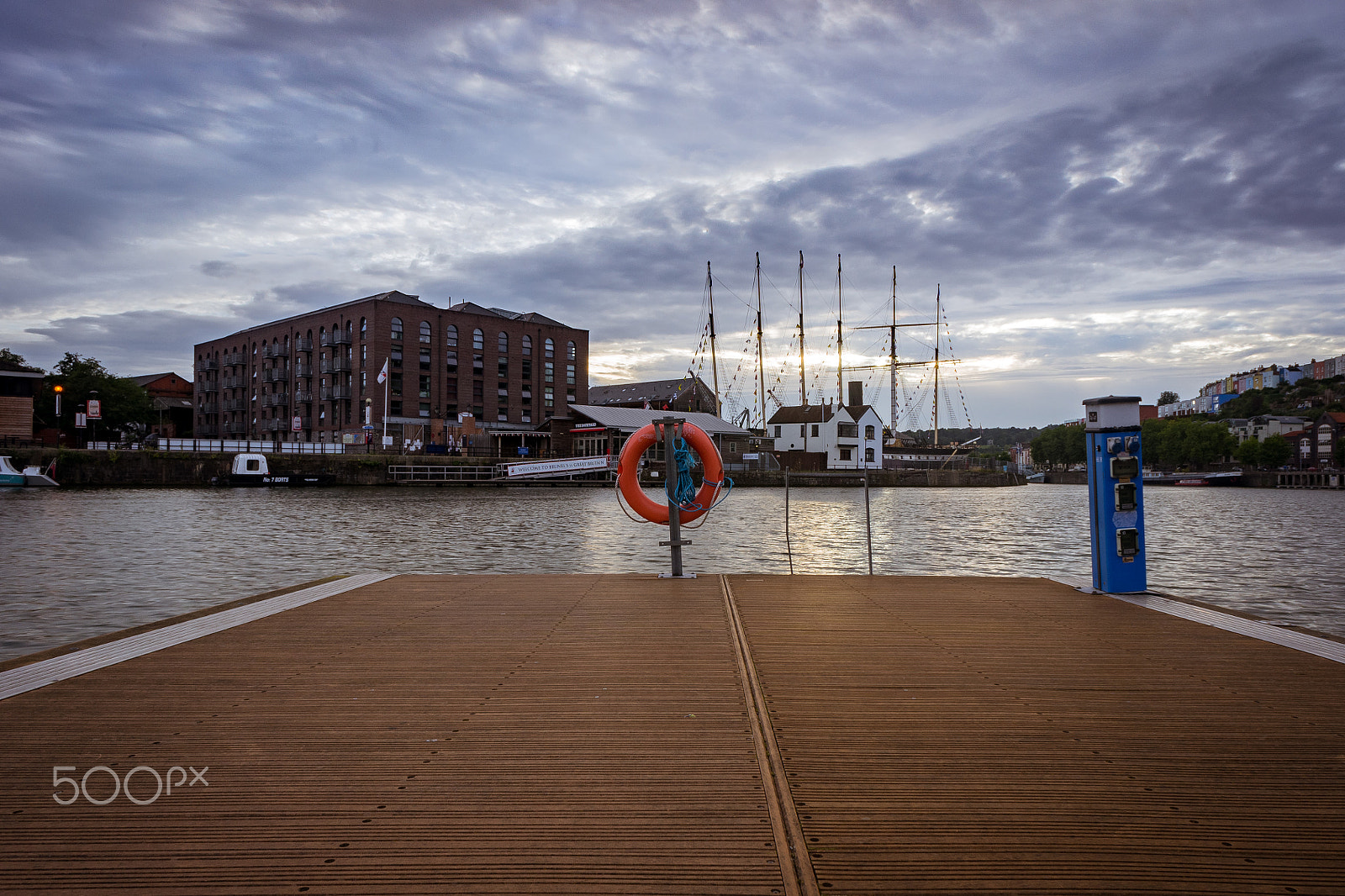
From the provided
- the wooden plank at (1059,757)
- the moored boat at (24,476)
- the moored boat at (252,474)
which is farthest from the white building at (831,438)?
the wooden plank at (1059,757)

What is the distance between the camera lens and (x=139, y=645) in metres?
5.02

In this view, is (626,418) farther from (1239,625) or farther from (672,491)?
(1239,625)

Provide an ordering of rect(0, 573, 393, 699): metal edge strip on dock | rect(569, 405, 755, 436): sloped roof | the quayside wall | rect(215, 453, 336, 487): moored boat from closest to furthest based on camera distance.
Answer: rect(0, 573, 393, 699): metal edge strip on dock < the quayside wall < rect(215, 453, 336, 487): moored boat < rect(569, 405, 755, 436): sloped roof

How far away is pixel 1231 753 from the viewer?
314 cm

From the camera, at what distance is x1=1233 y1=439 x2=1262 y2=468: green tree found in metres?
101

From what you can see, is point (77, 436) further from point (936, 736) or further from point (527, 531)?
point (936, 736)

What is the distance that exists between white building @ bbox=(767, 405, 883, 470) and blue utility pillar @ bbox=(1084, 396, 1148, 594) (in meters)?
62.8

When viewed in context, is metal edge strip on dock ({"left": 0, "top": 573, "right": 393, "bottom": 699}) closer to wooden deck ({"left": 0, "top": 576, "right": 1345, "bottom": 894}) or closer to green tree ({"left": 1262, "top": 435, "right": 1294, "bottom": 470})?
wooden deck ({"left": 0, "top": 576, "right": 1345, "bottom": 894})

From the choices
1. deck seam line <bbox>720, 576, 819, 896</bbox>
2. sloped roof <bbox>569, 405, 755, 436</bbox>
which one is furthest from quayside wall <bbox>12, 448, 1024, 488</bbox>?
deck seam line <bbox>720, 576, 819, 896</bbox>

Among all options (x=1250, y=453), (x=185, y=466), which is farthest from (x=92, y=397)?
(x=1250, y=453)

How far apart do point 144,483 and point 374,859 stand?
5253 cm

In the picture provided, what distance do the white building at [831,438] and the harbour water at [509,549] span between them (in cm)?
3572

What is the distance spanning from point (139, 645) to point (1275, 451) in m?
125

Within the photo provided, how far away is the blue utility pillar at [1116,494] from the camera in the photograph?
22.4 ft
